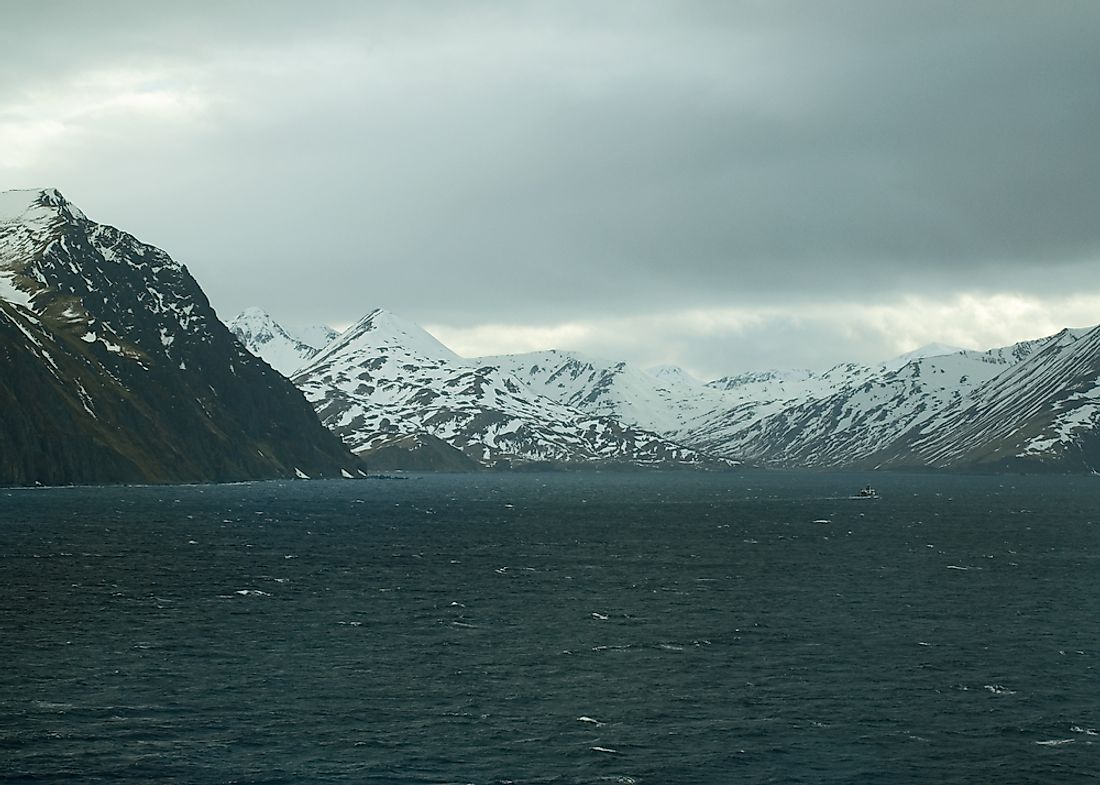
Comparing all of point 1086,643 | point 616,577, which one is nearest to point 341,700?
point 1086,643

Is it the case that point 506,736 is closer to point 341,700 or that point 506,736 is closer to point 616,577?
point 341,700

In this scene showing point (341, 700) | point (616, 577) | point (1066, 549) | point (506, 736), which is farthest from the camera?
point (1066, 549)

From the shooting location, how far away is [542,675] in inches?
3580

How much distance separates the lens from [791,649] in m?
101

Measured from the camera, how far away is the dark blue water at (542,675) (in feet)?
223

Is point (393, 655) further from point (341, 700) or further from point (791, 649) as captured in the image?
point (791, 649)

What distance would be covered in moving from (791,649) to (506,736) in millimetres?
35190

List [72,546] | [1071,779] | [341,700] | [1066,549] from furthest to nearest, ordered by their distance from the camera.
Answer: [1066,549] < [72,546] < [341,700] < [1071,779]

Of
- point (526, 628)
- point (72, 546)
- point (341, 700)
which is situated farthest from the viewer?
point (72, 546)

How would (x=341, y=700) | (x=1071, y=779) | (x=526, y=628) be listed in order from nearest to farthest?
1. (x=1071, y=779)
2. (x=341, y=700)
3. (x=526, y=628)

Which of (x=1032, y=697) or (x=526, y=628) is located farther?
(x=526, y=628)

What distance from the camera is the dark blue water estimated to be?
68000 mm

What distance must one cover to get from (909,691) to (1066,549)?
119954 millimetres

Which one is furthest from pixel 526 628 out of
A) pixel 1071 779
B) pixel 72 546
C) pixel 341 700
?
pixel 72 546
